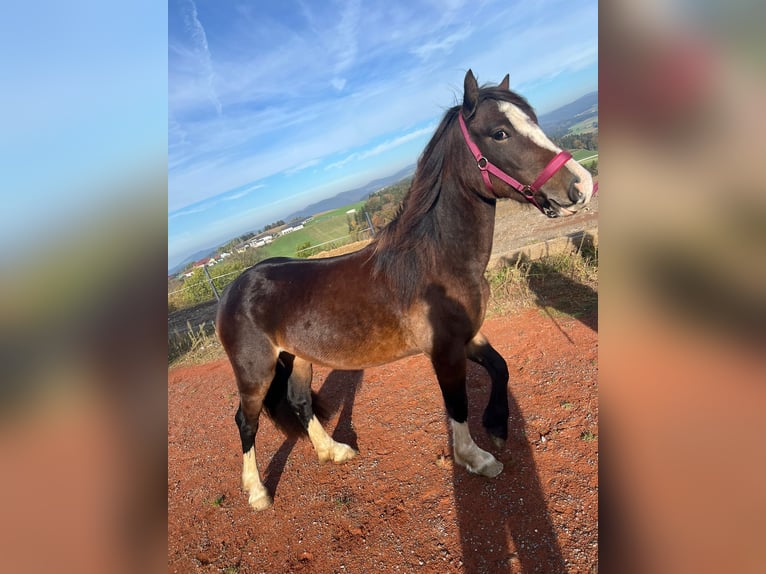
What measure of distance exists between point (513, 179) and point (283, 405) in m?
2.77

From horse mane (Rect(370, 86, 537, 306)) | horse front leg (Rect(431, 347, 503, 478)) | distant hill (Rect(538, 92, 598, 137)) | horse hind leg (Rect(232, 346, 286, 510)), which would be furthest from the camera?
→ horse hind leg (Rect(232, 346, 286, 510))

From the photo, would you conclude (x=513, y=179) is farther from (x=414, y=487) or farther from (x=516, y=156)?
(x=414, y=487)

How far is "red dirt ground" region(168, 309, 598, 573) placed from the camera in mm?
2492

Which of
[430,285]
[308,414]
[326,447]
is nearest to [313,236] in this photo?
[308,414]

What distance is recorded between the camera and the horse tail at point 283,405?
3.64 meters

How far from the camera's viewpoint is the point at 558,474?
278 cm

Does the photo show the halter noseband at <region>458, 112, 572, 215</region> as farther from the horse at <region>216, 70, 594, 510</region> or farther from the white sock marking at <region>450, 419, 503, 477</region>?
the white sock marking at <region>450, 419, 503, 477</region>

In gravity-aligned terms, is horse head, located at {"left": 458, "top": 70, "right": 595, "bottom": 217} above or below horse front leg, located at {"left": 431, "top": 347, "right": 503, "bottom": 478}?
above

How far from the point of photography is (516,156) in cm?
236

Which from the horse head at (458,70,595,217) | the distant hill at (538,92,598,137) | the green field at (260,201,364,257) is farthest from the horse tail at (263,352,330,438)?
the green field at (260,201,364,257)
